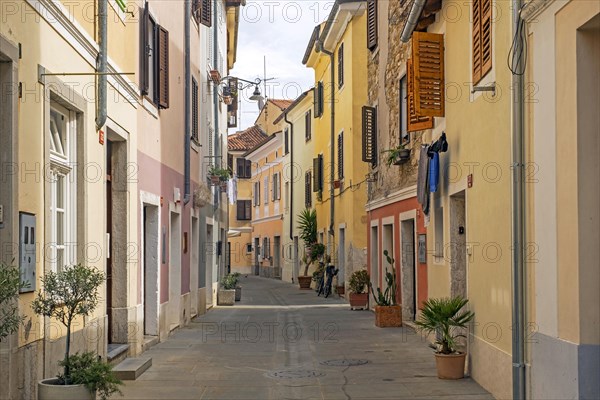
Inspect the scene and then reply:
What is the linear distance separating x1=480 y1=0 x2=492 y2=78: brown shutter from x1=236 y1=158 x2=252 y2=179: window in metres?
41.7

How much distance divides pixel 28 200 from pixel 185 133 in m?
10.2

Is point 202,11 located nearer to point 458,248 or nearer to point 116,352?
point 458,248

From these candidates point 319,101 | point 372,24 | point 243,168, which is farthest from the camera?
point 243,168

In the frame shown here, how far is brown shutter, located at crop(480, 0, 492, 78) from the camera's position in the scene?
900cm

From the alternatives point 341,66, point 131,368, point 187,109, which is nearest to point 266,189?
point 341,66

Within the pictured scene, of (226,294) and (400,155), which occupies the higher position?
(400,155)

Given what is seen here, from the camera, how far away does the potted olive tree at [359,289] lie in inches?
785

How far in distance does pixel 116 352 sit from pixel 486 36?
596 cm

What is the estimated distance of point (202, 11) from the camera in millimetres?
19750

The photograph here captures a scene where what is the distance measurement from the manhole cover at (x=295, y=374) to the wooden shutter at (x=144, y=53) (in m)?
4.65

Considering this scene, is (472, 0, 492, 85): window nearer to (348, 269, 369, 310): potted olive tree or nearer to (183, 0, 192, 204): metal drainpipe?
(183, 0, 192, 204): metal drainpipe

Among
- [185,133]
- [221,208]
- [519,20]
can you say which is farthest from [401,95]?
[221,208]

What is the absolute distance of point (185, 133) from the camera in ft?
56.0

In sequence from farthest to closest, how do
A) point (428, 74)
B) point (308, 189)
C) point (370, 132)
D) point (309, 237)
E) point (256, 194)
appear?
point (256, 194) < point (308, 189) < point (309, 237) < point (370, 132) < point (428, 74)
